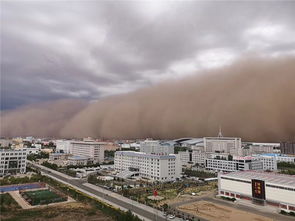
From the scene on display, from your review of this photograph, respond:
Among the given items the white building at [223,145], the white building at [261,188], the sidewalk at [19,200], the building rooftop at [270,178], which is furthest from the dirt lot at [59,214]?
the white building at [223,145]

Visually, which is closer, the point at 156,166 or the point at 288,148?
the point at 156,166

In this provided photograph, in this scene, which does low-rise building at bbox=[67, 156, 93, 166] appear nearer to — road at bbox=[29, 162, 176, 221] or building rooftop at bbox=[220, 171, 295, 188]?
road at bbox=[29, 162, 176, 221]

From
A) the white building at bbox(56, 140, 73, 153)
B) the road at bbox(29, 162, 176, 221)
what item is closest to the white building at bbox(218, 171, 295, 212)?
the road at bbox(29, 162, 176, 221)

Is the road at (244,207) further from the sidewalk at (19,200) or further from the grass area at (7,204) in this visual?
the grass area at (7,204)

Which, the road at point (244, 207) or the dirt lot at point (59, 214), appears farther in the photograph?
the road at point (244, 207)

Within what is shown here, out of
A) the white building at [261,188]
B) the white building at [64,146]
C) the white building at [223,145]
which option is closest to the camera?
the white building at [261,188]

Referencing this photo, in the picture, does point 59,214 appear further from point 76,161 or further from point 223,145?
point 223,145

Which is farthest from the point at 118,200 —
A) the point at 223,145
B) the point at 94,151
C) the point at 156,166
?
the point at 223,145
